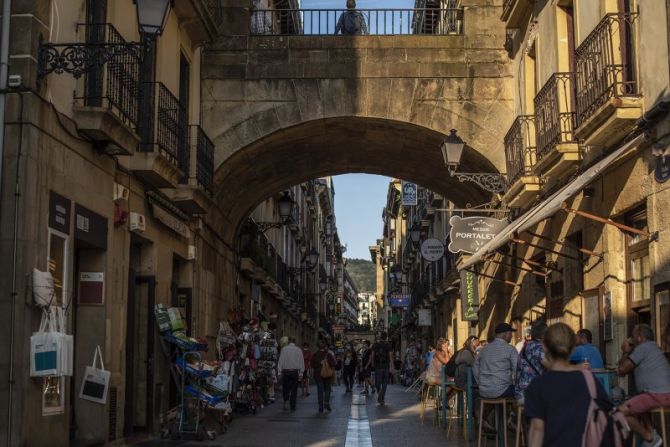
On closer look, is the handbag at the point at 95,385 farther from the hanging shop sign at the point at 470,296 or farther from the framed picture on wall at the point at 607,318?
the hanging shop sign at the point at 470,296

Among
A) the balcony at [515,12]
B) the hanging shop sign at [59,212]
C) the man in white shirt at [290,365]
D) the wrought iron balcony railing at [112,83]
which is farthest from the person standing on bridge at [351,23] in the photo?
the hanging shop sign at [59,212]

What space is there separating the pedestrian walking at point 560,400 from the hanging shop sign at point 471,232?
11.5 metres

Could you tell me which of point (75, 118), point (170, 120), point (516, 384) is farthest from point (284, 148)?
point (516, 384)

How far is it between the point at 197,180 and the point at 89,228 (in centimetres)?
493

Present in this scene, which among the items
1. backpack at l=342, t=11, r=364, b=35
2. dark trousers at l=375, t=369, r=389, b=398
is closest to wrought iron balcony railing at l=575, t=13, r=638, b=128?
backpack at l=342, t=11, r=364, b=35

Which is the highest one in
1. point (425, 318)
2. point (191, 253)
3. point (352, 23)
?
point (352, 23)

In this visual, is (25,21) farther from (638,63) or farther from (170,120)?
(638,63)

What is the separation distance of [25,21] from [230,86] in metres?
8.54

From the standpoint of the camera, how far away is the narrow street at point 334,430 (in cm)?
1320

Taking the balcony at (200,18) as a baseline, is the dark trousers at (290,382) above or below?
below

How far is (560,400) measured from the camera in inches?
203

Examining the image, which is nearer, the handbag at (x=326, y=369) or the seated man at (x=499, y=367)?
the seated man at (x=499, y=367)

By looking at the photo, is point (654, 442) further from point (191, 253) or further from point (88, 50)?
point (191, 253)

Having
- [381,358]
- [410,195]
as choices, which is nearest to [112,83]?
[381,358]
